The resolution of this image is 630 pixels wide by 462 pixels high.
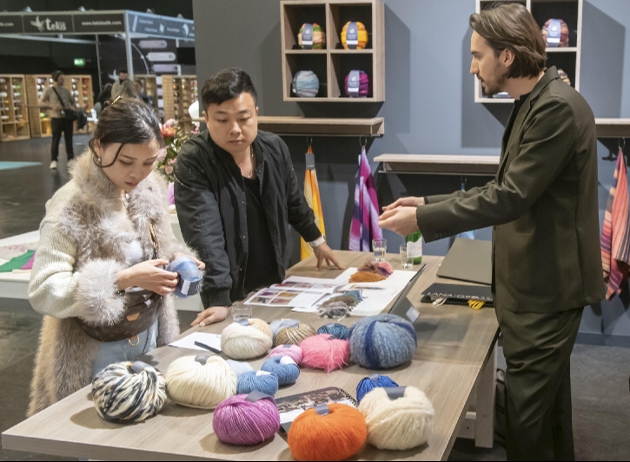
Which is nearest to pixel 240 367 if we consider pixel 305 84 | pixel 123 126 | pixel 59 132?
pixel 123 126

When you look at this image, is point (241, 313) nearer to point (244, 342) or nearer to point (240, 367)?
point (244, 342)

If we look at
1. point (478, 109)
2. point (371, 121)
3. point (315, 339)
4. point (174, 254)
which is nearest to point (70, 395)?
point (174, 254)

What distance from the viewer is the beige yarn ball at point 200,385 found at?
5.42 ft

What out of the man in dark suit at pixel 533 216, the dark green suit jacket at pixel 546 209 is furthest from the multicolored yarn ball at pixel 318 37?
the dark green suit jacket at pixel 546 209

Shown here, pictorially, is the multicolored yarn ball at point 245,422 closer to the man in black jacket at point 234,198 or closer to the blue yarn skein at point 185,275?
the blue yarn skein at point 185,275

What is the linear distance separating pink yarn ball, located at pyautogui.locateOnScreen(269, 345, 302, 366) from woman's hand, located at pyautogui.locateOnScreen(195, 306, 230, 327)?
423 mm

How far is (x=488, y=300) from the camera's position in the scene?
2.54m

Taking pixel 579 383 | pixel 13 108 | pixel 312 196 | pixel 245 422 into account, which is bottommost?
pixel 579 383

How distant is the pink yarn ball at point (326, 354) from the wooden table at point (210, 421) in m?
0.02

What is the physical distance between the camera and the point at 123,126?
6.21 feet

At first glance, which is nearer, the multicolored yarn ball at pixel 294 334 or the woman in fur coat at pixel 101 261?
the woman in fur coat at pixel 101 261

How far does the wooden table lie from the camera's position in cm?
148

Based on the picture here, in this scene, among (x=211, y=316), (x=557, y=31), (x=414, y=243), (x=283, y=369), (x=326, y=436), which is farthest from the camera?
(x=557, y=31)

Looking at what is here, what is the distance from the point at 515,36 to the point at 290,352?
109 cm
